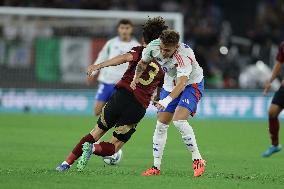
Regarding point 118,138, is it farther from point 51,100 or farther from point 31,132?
point 51,100

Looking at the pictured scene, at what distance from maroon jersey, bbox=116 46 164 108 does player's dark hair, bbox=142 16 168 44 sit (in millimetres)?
171

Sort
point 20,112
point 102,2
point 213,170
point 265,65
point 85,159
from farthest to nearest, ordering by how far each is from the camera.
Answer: point 102,2 < point 265,65 < point 20,112 < point 213,170 < point 85,159

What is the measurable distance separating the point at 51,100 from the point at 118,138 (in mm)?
13774

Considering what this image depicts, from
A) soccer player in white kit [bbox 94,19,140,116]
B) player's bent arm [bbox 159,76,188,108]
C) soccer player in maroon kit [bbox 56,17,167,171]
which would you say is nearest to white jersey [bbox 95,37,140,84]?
soccer player in white kit [bbox 94,19,140,116]

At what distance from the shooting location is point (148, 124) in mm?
22688

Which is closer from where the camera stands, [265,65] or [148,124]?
[148,124]

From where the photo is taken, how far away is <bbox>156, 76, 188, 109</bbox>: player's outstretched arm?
1095 cm

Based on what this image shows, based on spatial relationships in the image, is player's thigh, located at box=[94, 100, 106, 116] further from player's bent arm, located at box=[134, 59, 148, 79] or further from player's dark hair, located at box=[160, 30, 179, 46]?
player's dark hair, located at box=[160, 30, 179, 46]

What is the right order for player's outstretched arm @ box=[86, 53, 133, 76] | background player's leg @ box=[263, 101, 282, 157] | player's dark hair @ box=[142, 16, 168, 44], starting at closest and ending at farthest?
1. player's outstretched arm @ box=[86, 53, 133, 76]
2. player's dark hair @ box=[142, 16, 168, 44]
3. background player's leg @ box=[263, 101, 282, 157]

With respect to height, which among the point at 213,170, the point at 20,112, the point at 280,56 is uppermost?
the point at 280,56

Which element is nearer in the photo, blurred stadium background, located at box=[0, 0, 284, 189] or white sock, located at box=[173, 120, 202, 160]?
white sock, located at box=[173, 120, 202, 160]

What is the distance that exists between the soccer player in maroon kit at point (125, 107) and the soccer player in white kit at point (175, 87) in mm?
165

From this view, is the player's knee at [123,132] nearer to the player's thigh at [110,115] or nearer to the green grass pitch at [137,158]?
the player's thigh at [110,115]

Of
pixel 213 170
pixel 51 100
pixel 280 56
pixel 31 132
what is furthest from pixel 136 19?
pixel 213 170
